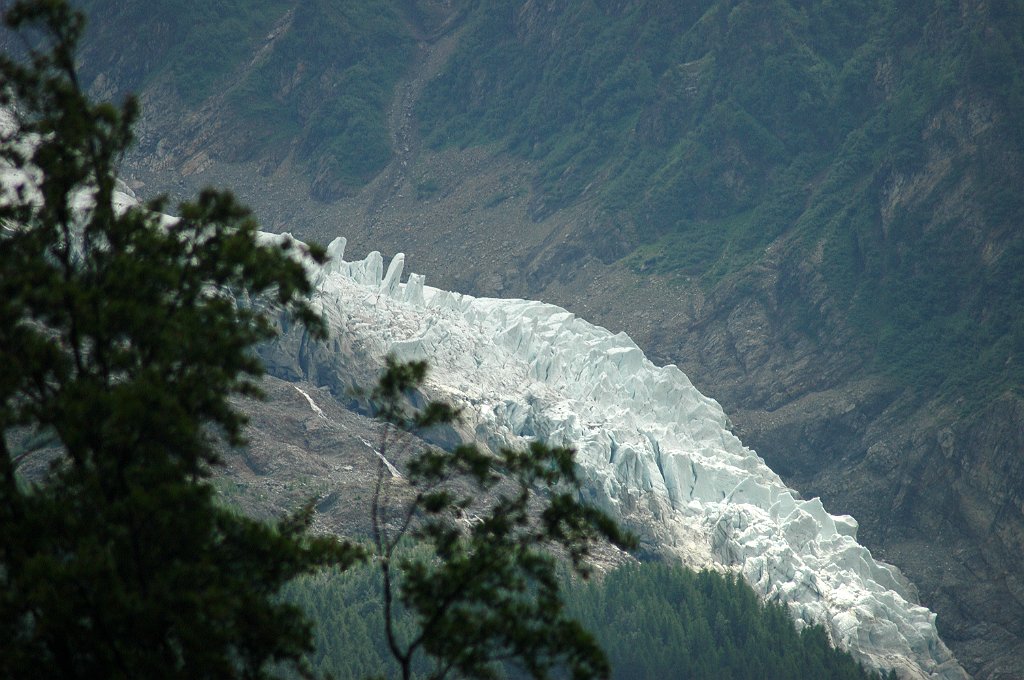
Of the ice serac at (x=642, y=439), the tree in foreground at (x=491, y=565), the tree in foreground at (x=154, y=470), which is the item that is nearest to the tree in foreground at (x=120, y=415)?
the tree in foreground at (x=154, y=470)

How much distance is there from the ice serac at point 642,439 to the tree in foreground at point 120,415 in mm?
92516

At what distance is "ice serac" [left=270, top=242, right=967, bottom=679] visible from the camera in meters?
121

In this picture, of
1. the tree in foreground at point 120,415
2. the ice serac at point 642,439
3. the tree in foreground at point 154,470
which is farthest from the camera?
the ice serac at point 642,439

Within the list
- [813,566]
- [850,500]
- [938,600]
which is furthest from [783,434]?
[813,566]

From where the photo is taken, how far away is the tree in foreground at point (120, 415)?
80.1 ft

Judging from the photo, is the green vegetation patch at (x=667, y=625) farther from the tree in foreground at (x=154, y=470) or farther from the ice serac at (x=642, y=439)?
the tree in foreground at (x=154, y=470)

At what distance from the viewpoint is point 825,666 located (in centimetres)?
10625

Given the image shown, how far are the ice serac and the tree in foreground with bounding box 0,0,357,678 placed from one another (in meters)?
92.5

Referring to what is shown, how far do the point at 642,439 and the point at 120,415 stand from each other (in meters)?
111

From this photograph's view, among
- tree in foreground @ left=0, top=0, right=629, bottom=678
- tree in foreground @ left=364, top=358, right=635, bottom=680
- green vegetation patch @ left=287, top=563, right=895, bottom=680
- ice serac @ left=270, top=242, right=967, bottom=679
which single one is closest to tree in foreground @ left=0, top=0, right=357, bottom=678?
tree in foreground @ left=0, top=0, right=629, bottom=678

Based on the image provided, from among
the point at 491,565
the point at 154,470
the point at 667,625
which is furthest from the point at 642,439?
the point at 154,470

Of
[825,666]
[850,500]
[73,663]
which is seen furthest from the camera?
[850,500]

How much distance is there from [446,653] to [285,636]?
283 cm

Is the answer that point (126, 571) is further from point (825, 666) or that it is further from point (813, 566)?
point (813, 566)
